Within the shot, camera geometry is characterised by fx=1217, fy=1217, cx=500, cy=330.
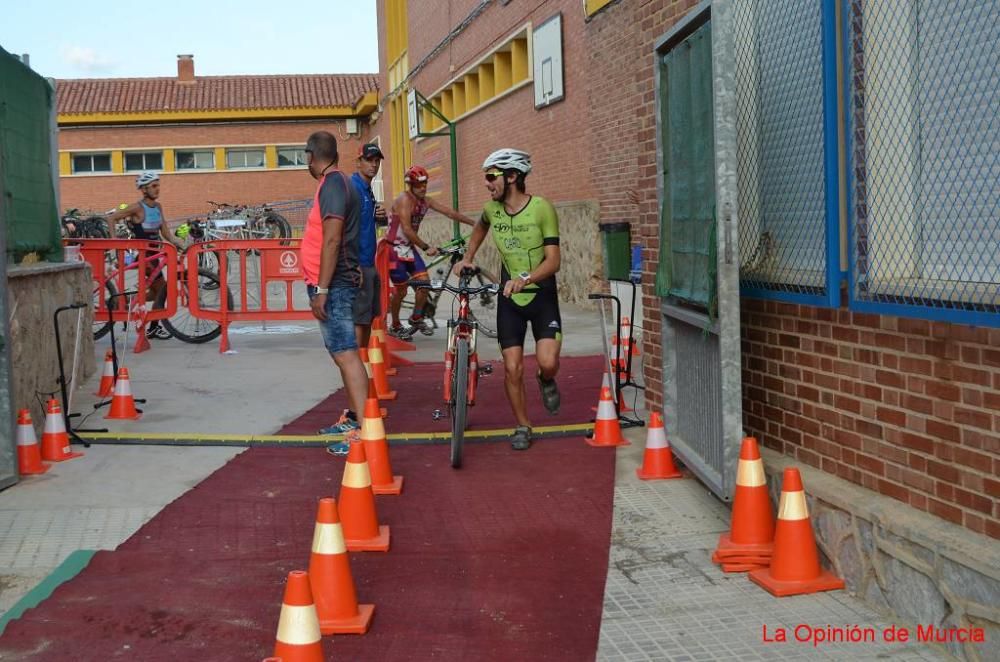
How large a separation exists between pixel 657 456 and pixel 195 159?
1984 inches

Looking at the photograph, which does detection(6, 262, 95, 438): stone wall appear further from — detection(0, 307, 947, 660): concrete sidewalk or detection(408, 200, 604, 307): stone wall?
detection(408, 200, 604, 307): stone wall

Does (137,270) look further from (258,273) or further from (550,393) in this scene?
(550,393)

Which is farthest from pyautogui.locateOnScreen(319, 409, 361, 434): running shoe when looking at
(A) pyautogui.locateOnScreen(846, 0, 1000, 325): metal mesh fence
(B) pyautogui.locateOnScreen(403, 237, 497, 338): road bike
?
(A) pyautogui.locateOnScreen(846, 0, 1000, 325): metal mesh fence

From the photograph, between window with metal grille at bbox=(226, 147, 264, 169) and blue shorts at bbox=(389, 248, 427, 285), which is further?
window with metal grille at bbox=(226, 147, 264, 169)

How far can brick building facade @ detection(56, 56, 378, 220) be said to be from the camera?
53.7 m

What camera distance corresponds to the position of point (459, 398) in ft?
24.7

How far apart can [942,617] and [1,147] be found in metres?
7.53

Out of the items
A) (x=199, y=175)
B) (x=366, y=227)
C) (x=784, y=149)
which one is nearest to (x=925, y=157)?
(x=784, y=149)

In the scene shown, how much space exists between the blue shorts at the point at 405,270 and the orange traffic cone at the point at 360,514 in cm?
771

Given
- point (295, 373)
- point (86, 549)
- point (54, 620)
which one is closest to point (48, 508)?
point (86, 549)

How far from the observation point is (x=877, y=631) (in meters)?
4.55

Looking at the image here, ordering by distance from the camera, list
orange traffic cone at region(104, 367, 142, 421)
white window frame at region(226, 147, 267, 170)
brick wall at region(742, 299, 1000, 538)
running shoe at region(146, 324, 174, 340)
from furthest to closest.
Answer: white window frame at region(226, 147, 267, 170), running shoe at region(146, 324, 174, 340), orange traffic cone at region(104, 367, 142, 421), brick wall at region(742, 299, 1000, 538)

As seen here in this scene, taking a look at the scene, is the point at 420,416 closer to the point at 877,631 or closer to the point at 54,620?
the point at 54,620

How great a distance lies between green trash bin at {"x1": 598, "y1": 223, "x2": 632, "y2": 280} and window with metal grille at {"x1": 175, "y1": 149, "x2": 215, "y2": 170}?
4016 centimetres
